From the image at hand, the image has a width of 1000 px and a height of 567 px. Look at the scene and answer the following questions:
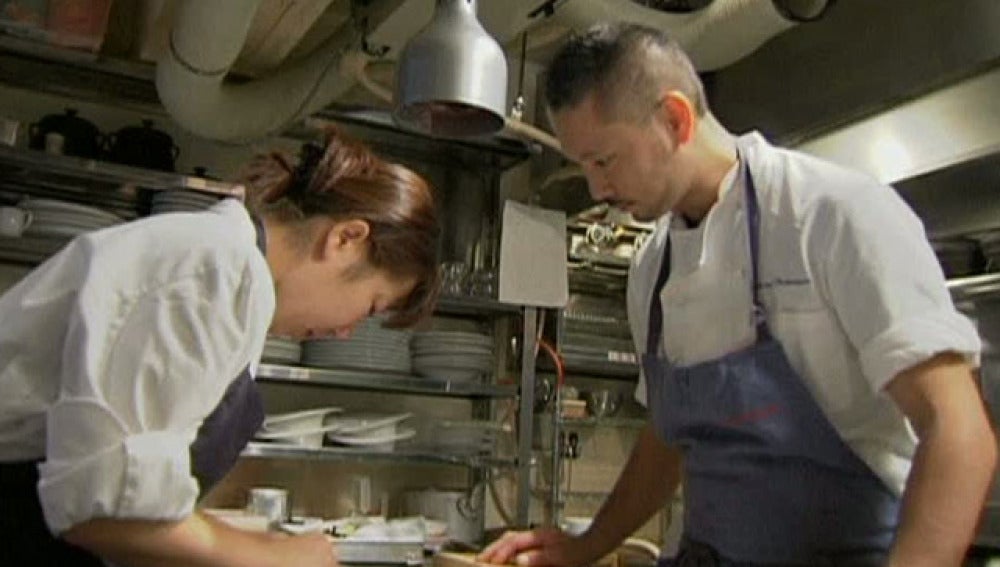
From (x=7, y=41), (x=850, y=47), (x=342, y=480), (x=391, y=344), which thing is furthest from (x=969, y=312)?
(x=7, y=41)

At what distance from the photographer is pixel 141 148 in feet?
10.6

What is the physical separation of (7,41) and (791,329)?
2563 millimetres

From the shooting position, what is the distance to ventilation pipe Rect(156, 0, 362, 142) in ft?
9.16

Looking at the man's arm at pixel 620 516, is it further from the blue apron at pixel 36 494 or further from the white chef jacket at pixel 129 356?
the white chef jacket at pixel 129 356

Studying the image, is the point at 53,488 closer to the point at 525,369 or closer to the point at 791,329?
the point at 791,329

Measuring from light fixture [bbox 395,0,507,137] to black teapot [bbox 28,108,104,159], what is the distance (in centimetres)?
157

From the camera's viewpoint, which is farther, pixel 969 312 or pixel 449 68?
pixel 969 312

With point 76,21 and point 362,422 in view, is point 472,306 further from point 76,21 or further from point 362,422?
point 76,21

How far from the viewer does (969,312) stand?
105 inches

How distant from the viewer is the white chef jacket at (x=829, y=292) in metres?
1.31

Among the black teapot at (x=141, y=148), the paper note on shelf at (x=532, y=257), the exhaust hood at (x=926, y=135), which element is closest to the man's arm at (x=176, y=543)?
the exhaust hood at (x=926, y=135)

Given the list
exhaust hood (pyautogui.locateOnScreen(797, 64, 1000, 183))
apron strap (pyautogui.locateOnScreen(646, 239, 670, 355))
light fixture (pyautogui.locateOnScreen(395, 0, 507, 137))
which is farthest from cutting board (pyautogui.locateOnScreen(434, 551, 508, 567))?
exhaust hood (pyautogui.locateOnScreen(797, 64, 1000, 183))

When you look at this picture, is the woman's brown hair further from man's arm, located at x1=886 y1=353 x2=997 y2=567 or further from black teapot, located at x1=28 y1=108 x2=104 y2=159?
black teapot, located at x1=28 y1=108 x2=104 y2=159

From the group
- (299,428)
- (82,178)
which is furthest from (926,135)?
(82,178)
